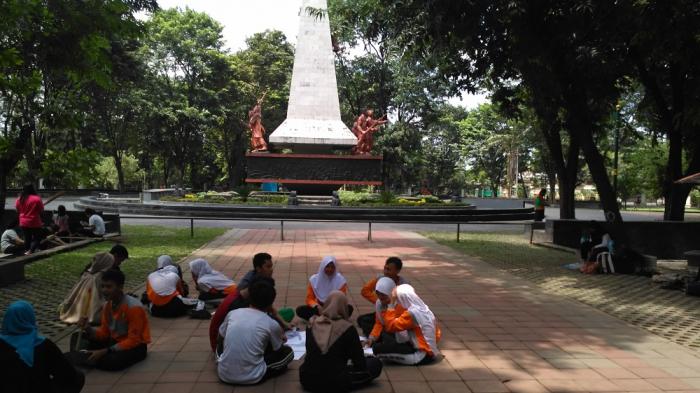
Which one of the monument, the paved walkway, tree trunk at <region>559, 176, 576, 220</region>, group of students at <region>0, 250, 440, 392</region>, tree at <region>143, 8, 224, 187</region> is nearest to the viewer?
group of students at <region>0, 250, 440, 392</region>

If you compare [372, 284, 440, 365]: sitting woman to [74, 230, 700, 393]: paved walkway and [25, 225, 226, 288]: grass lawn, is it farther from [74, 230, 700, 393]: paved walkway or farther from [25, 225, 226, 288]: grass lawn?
[25, 225, 226, 288]: grass lawn

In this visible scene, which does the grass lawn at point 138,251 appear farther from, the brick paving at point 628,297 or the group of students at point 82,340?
the brick paving at point 628,297

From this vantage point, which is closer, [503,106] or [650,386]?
[650,386]

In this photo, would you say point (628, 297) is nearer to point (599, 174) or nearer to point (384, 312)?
point (599, 174)

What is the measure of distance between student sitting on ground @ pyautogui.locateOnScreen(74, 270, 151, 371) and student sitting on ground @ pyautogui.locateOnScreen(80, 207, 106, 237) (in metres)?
9.19

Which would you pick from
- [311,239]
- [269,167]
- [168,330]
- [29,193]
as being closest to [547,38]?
[311,239]

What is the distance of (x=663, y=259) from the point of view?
40.6 feet

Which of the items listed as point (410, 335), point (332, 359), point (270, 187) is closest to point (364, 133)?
point (270, 187)

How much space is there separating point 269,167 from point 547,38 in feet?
59.0

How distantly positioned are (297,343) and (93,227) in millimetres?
9491

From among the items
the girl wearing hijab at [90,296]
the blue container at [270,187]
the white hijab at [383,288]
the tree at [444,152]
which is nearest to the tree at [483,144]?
the tree at [444,152]

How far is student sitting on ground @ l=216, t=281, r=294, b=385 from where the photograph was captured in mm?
4109

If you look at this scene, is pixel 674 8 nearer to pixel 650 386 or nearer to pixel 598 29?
pixel 598 29

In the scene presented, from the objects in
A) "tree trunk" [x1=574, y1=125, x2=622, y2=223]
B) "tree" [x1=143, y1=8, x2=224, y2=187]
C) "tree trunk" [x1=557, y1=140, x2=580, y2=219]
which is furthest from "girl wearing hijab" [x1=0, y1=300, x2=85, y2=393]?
"tree" [x1=143, y1=8, x2=224, y2=187]
